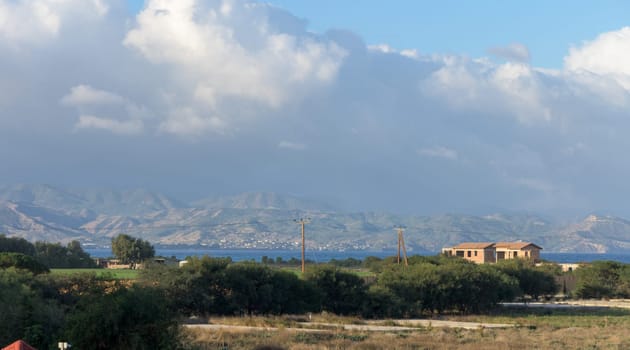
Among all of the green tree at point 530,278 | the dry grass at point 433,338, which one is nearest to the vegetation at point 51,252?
the green tree at point 530,278

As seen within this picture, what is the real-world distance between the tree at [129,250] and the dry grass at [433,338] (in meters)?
77.3

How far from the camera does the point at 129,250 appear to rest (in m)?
128

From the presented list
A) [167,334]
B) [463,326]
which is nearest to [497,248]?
[463,326]

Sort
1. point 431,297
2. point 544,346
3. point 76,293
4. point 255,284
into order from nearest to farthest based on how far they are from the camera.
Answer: point 544,346
point 76,293
point 255,284
point 431,297

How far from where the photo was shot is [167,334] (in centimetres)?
2644

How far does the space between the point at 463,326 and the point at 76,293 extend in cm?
2284

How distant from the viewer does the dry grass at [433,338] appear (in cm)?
3665

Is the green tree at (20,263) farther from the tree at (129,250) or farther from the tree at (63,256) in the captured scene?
the tree at (129,250)

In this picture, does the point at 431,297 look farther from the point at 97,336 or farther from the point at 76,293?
the point at 97,336

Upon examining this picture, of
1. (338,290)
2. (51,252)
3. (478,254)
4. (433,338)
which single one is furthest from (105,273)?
(478,254)

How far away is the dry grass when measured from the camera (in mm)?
36653

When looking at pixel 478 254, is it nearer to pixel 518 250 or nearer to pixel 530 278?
pixel 518 250

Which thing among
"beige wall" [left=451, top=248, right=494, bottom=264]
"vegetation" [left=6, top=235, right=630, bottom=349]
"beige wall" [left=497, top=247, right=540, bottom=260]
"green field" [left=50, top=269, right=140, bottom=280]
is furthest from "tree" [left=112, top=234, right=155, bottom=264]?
"beige wall" [left=497, top=247, right=540, bottom=260]

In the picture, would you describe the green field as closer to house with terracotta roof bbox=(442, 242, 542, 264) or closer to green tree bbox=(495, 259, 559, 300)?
green tree bbox=(495, 259, 559, 300)
